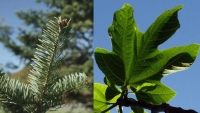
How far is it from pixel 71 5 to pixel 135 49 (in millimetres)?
4222

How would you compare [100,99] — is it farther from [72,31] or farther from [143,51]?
[72,31]

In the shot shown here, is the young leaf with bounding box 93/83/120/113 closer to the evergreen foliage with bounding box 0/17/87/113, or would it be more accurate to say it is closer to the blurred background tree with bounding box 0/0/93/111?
the evergreen foliage with bounding box 0/17/87/113

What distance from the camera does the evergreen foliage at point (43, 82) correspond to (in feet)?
0.96

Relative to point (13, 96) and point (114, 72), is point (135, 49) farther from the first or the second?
point (13, 96)

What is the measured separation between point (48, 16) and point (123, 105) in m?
4.28

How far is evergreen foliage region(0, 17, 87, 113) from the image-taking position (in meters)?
0.29

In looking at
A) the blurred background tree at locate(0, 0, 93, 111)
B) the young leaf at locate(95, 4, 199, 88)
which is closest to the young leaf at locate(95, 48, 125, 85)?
the young leaf at locate(95, 4, 199, 88)

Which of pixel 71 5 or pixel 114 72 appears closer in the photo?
pixel 114 72

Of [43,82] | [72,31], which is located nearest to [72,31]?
[72,31]

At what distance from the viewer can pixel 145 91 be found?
225mm

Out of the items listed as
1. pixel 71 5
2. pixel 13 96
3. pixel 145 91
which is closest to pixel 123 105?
pixel 145 91

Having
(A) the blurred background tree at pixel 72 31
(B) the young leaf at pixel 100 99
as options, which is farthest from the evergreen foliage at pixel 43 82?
(A) the blurred background tree at pixel 72 31

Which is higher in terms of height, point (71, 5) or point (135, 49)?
point (71, 5)

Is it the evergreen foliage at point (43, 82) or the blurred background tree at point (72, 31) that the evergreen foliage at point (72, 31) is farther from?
the evergreen foliage at point (43, 82)
